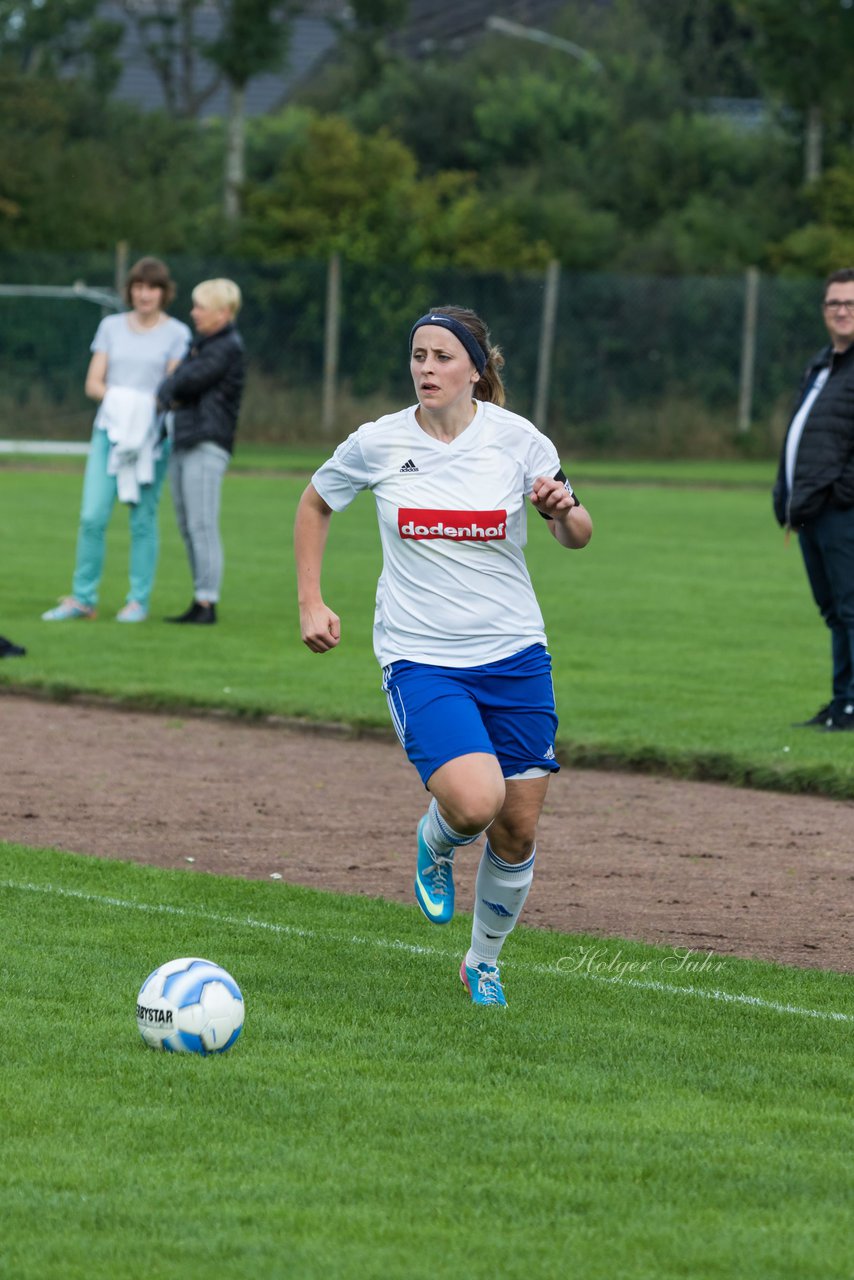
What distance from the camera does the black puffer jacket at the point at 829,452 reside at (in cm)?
1051

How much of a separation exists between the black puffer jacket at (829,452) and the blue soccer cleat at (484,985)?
17.3 ft

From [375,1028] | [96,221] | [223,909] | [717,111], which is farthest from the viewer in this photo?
[717,111]

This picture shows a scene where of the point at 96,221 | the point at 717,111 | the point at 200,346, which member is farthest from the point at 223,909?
the point at 717,111

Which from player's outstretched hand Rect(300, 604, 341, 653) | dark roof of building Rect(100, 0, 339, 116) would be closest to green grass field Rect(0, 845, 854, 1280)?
player's outstretched hand Rect(300, 604, 341, 653)

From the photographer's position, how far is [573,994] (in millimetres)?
5906

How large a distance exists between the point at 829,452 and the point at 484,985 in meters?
5.45

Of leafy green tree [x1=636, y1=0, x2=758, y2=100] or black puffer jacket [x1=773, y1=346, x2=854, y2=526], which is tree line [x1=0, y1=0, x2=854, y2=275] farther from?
black puffer jacket [x1=773, y1=346, x2=854, y2=526]

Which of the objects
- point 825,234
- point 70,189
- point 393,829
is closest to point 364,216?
point 70,189

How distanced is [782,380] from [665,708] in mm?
24266

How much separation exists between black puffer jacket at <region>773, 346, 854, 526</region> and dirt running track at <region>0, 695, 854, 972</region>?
5.73 ft

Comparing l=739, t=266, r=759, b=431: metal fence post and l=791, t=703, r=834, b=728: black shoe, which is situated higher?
l=791, t=703, r=834, b=728: black shoe

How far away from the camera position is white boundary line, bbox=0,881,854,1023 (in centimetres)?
582

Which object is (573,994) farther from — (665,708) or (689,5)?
(689,5)

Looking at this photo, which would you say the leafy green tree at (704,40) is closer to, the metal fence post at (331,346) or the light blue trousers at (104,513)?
the metal fence post at (331,346)
